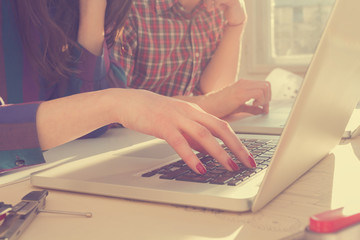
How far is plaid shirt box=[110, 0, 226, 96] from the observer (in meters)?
1.55

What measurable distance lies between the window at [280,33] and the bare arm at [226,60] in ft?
3.60

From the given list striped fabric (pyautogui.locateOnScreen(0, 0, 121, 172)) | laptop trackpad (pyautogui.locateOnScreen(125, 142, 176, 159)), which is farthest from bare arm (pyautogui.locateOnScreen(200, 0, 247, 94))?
laptop trackpad (pyautogui.locateOnScreen(125, 142, 176, 159))

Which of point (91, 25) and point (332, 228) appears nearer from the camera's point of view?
point (332, 228)

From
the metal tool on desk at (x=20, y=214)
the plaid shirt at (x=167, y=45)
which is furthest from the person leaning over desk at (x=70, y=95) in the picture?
the plaid shirt at (x=167, y=45)

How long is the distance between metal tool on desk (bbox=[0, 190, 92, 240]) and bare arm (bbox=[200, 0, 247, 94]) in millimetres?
1231

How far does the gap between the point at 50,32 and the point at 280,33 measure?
6.91 feet

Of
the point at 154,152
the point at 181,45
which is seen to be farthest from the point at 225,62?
the point at 154,152

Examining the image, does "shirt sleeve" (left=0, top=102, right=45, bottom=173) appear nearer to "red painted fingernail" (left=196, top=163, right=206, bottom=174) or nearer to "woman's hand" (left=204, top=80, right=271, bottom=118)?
"red painted fingernail" (left=196, top=163, right=206, bottom=174)

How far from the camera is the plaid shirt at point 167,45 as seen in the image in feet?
5.08

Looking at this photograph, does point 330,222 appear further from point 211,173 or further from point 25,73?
point 25,73

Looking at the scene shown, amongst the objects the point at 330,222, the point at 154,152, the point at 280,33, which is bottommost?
the point at 280,33

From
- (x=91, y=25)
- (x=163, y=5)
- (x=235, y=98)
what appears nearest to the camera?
(x=91, y=25)

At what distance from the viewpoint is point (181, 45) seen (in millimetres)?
1681

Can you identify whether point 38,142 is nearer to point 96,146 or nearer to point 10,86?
point 96,146
